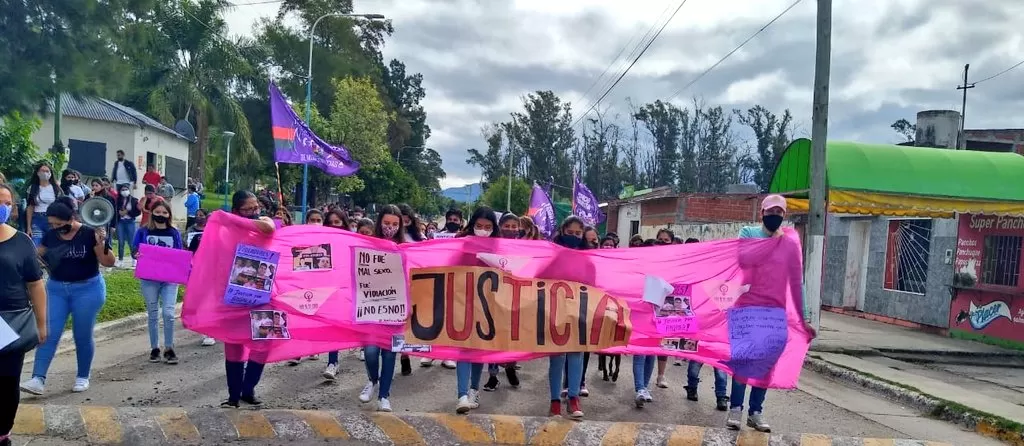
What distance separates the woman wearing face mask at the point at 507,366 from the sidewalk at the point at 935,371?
14.5ft

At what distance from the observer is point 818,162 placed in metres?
11.4

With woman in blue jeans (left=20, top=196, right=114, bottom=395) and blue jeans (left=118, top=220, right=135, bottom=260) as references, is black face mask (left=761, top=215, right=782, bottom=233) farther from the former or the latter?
blue jeans (left=118, top=220, right=135, bottom=260)

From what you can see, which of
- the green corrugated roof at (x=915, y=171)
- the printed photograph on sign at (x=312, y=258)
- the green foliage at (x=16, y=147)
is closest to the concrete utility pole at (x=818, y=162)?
the green corrugated roof at (x=915, y=171)

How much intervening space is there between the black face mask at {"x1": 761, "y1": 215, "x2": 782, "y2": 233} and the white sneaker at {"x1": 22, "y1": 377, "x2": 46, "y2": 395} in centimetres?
590

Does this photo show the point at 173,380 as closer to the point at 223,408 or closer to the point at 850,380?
the point at 223,408

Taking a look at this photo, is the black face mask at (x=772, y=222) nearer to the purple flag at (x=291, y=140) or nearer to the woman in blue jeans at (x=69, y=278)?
the woman in blue jeans at (x=69, y=278)

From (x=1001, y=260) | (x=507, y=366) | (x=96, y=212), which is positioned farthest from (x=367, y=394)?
(x=1001, y=260)

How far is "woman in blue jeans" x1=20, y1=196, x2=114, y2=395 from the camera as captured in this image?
6.15 m

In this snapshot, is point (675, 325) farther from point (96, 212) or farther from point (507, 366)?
point (96, 212)

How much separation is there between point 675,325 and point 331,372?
135 inches

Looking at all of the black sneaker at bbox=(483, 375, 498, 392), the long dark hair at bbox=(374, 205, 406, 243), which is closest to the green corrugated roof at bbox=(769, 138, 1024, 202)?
the black sneaker at bbox=(483, 375, 498, 392)

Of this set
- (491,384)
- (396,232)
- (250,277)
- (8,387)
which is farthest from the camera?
(491,384)

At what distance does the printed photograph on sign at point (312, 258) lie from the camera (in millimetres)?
6297

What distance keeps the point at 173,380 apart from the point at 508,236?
338 centimetres
